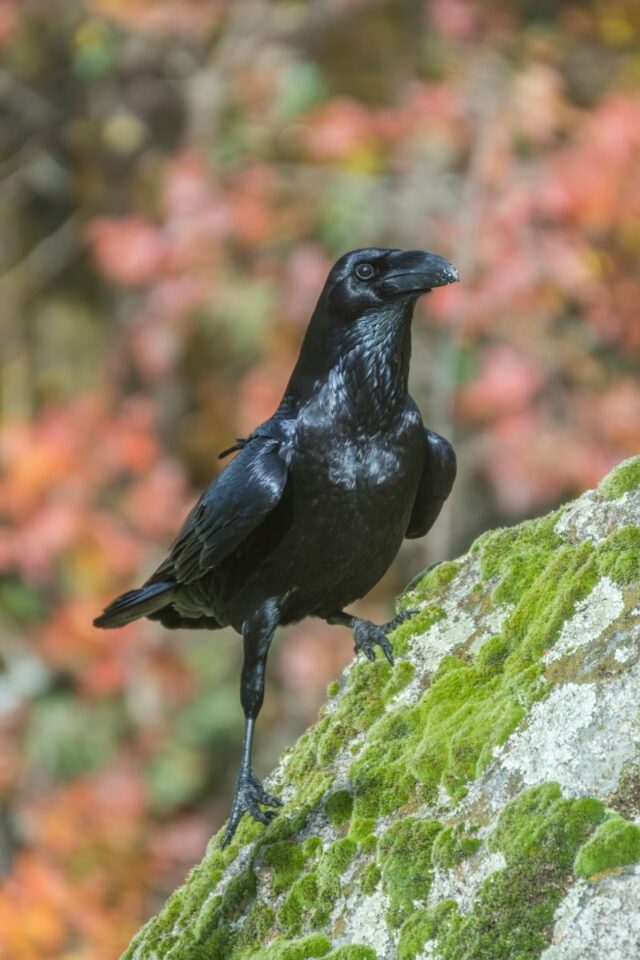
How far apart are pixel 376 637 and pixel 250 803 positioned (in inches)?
21.9

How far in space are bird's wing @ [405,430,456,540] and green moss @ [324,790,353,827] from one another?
1.17 metres

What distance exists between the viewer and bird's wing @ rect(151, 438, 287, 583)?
326cm

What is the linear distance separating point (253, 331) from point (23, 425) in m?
1.72

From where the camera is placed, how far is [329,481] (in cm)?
325

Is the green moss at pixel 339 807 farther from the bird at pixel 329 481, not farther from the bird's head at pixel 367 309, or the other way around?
the bird's head at pixel 367 309

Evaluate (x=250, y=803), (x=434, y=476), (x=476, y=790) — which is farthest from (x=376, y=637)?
(x=476, y=790)

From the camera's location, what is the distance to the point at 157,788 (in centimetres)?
788

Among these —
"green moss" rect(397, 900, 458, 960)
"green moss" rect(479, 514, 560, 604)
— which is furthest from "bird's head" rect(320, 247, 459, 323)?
"green moss" rect(397, 900, 458, 960)

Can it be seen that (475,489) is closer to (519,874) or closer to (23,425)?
(23,425)

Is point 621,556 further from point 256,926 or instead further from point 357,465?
point 256,926

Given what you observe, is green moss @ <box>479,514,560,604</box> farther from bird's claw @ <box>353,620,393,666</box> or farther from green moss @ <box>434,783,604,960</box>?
green moss @ <box>434,783,604,960</box>

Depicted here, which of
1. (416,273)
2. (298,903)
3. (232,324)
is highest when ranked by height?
(232,324)

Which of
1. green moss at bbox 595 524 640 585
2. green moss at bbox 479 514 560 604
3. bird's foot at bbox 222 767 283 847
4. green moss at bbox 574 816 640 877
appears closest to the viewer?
green moss at bbox 574 816 640 877

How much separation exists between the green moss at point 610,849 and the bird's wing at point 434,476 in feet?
5.56
